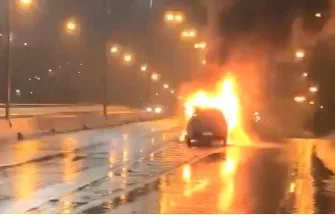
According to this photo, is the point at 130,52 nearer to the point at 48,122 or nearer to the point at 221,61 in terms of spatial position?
the point at 221,61

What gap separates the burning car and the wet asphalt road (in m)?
6.28

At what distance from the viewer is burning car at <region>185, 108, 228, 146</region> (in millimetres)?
27562

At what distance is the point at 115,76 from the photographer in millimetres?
89562

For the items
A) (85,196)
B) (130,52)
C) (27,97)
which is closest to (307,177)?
(85,196)

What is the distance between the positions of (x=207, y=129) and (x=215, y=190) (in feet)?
45.5

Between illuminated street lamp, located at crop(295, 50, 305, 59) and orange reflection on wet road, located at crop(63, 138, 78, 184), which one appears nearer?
orange reflection on wet road, located at crop(63, 138, 78, 184)

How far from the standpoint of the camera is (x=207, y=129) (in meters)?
27.6

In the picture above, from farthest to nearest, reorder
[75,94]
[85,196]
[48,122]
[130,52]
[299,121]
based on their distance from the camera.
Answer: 1. [130,52]
2. [75,94]
3. [299,121]
4. [48,122]
5. [85,196]

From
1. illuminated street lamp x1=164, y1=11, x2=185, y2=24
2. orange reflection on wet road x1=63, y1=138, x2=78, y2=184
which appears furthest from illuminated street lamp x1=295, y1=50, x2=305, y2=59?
orange reflection on wet road x1=63, y1=138, x2=78, y2=184

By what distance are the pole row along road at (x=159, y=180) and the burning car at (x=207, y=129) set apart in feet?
6.46

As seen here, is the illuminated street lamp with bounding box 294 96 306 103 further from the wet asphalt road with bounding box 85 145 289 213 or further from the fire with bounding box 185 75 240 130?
the wet asphalt road with bounding box 85 145 289 213

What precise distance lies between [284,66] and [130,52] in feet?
98.7

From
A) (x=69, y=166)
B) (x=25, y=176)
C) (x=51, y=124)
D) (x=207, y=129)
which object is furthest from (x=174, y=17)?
(x=25, y=176)

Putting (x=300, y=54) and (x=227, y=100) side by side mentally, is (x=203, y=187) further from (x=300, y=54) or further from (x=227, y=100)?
(x=300, y=54)
